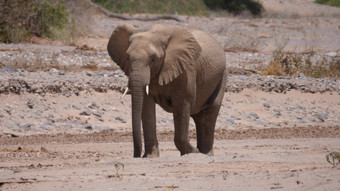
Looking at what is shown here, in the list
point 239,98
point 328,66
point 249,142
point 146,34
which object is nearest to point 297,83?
point 239,98

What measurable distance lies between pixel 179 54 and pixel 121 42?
2.77ft

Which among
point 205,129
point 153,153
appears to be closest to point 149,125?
point 153,153

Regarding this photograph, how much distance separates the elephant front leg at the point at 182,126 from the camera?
10.1 metres

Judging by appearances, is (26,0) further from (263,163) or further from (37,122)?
(263,163)

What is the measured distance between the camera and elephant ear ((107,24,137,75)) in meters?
10.1

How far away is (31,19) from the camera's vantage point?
28.9m

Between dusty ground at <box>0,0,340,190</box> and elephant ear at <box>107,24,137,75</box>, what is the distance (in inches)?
52.2

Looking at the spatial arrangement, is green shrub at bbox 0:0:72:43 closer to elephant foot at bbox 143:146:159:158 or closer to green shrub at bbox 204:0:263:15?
elephant foot at bbox 143:146:159:158

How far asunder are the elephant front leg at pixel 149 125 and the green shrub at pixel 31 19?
57.2ft

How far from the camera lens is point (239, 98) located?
1770 centimetres

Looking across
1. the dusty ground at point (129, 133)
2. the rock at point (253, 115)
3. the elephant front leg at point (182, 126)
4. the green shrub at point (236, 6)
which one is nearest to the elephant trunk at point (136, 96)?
the dusty ground at point (129, 133)

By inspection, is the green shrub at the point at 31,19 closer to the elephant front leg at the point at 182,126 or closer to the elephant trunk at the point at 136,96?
the elephant front leg at the point at 182,126

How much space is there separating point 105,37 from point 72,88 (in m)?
15.0

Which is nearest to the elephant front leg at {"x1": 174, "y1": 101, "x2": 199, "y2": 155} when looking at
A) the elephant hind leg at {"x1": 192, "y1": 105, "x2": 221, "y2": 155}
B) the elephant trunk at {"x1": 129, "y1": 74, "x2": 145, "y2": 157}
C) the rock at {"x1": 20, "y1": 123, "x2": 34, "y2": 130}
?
the elephant trunk at {"x1": 129, "y1": 74, "x2": 145, "y2": 157}
